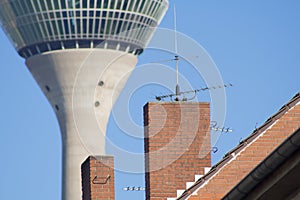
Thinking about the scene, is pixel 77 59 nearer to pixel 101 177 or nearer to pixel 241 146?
pixel 101 177

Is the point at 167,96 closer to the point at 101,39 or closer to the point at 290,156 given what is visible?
the point at 290,156

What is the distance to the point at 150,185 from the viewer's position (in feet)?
90.2

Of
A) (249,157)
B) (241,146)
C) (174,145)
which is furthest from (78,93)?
(249,157)

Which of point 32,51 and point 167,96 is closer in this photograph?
point 167,96

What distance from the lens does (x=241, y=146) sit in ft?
82.0

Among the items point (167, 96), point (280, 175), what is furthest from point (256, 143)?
point (280, 175)

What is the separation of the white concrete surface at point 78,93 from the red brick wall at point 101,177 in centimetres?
11713

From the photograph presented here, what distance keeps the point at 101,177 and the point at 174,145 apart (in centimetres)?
204

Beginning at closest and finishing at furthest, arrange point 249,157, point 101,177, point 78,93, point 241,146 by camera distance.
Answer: point 249,157 < point 241,146 < point 101,177 < point 78,93

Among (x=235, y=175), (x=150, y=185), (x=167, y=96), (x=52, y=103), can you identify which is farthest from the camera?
(x=52, y=103)

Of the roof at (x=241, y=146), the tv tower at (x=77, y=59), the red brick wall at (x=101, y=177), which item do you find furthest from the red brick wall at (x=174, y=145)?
the tv tower at (x=77, y=59)

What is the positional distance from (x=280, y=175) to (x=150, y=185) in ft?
38.9

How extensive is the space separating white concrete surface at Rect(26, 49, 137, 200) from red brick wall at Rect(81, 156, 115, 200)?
384ft

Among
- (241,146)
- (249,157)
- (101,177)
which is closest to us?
(249,157)
